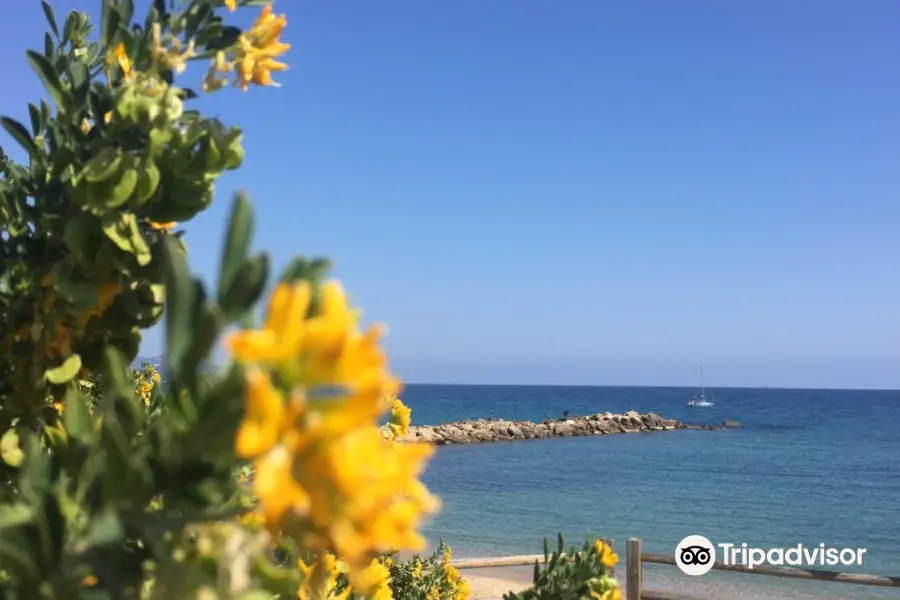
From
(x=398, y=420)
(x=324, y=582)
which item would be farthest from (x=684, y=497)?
(x=324, y=582)

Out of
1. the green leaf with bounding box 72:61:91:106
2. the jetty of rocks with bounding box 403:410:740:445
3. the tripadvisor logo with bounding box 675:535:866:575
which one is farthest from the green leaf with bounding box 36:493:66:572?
the jetty of rocks with bounding box 403:410:740:445

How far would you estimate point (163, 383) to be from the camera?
2.79 ft

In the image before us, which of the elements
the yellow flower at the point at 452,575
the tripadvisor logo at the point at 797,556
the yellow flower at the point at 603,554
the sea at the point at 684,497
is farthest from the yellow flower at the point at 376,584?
the tripadvisor logo at the point at 797,556

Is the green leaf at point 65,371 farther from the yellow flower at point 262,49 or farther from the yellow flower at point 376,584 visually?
the yellow flower at point 376,584

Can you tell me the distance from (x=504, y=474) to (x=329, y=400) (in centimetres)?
3476

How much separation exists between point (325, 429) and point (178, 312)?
22 cm

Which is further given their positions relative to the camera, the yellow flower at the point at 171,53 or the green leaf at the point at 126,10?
the green leaf at the point at 126,10

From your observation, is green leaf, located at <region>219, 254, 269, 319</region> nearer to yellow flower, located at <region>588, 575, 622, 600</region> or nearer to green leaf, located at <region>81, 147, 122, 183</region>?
green leaf, located at <region>81, 147, 122, 183</region>

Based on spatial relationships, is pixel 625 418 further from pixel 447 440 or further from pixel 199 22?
pixel 199 22

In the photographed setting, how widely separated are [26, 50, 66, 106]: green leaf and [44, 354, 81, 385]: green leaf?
45 cm

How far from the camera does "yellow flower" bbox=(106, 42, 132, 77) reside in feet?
4.28

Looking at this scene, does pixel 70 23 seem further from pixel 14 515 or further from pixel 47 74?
pixel 14 515

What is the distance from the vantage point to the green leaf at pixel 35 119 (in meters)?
1.34

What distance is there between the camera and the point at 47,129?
1348 mm
